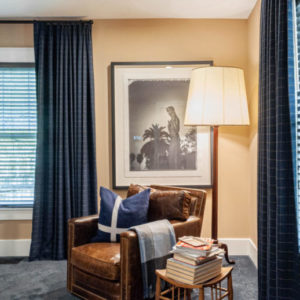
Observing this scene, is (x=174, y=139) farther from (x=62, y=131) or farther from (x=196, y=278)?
(x=196, y=278)

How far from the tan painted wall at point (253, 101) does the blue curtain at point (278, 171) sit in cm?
104

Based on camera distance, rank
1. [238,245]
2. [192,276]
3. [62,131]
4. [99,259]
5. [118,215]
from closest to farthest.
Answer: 1. [192,276]
2. [99,259]
3. [118,215]
4. [62,131]
5. [238,245]

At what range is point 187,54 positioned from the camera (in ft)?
12.4

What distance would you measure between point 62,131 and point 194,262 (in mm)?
2144

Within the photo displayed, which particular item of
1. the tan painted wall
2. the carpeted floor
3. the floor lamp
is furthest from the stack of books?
the tan painted wall

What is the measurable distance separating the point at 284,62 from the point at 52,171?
8.06 ft

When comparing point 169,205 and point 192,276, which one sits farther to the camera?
point 169,205

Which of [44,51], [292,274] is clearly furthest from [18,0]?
[292,274]

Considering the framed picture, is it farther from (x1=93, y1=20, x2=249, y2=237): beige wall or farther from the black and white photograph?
(x1=93, y1=20, x2=249, y2=237): beige wall

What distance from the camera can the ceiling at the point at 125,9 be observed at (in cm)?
335

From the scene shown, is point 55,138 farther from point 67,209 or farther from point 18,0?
point 18,0

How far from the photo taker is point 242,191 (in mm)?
3803

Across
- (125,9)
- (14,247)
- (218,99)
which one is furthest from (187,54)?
(14,247)

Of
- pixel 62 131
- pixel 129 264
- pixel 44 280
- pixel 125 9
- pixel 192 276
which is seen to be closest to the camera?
pixel 192 276
